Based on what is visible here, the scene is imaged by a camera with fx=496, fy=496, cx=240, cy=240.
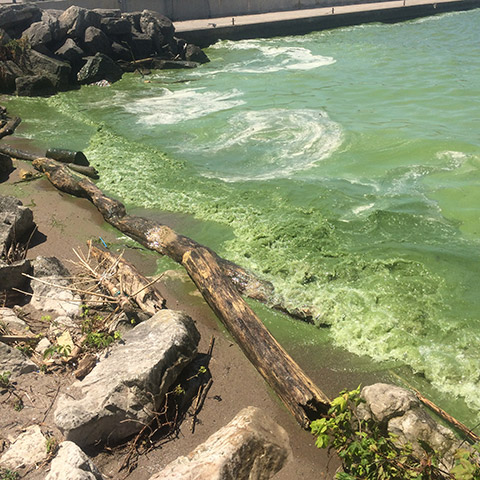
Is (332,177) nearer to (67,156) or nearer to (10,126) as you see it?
(67,156)

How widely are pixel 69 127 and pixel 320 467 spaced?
13.4 metres

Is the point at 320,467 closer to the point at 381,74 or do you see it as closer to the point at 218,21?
the point at 381,74

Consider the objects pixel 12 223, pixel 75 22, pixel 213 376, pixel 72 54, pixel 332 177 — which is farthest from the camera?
pixel 75 22

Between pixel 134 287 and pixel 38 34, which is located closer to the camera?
pixel 134 287

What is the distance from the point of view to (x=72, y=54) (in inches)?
822

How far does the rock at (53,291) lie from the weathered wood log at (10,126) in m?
8.79

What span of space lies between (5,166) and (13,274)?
5.80 meters

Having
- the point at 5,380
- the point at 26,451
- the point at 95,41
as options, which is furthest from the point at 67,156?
the point at 95,41

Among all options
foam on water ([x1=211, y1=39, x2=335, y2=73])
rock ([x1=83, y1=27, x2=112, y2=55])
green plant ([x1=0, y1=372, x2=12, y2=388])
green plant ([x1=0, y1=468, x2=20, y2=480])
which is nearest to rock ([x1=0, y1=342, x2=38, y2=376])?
green plant ([x1=0, y1=372, x2=12, y2=388])

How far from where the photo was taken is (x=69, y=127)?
15.2 meters

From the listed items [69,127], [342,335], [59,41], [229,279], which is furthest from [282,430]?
[59,41]

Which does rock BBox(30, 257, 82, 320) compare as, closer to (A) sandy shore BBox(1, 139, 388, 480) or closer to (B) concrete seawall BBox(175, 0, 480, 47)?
(A) sandy shore BBox(1, 139, 388, 480)

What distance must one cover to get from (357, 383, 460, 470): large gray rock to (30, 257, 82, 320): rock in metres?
3.48

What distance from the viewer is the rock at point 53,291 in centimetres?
623
